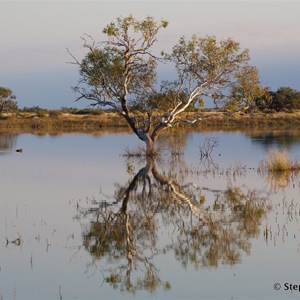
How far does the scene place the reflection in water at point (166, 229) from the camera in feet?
36.7

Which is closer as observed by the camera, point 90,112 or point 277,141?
point 277,141

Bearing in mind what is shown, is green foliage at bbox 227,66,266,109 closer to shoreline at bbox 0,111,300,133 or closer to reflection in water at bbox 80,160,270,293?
reflection in water at bbox 80,160,270,293

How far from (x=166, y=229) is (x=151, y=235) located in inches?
27.4

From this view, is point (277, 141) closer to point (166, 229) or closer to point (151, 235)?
point (166, 229)

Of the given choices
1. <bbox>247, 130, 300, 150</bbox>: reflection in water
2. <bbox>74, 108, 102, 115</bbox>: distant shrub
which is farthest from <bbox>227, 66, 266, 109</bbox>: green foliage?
<bbox>74, 108, 102, 115</bbox>: distant shrub

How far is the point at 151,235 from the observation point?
13430 millimetres

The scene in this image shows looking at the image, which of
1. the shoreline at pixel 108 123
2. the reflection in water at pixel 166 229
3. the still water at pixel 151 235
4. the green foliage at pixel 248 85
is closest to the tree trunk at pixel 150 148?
the green foliage at pixel 248 85

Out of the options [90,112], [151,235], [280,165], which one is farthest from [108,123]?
[151,235]

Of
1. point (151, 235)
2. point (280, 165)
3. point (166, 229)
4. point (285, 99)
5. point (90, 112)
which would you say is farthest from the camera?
point (90, 112)

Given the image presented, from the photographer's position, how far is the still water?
33.2ft

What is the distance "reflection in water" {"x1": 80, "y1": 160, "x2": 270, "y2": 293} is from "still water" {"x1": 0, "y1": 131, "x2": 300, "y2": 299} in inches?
0.9

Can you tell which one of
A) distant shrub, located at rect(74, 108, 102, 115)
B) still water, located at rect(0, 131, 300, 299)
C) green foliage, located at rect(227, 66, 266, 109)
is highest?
green foliage, located at rect(227, 66, 266, 109)

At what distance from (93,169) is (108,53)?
7.73 metres

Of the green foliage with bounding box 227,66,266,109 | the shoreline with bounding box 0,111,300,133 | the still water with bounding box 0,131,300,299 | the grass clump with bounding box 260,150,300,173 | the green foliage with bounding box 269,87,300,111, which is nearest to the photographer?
the still water with bounding box 0,131,300,299
